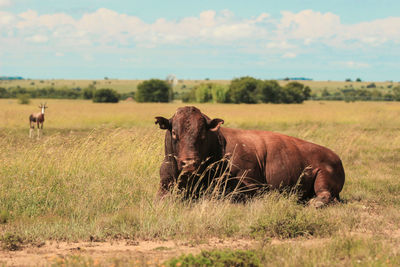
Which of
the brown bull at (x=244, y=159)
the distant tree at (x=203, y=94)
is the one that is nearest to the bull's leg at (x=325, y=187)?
the brown bull at (x=244, y=159)

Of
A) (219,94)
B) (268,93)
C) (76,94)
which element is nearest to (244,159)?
(268,93)

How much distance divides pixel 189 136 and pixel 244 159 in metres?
1.60

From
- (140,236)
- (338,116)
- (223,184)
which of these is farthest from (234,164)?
(338,116)

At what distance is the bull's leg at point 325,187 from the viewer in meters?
9.36

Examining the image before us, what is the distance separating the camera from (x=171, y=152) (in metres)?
8.46

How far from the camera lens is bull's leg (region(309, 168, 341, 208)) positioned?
369 inches

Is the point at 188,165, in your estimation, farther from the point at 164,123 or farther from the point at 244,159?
the point at 244,159

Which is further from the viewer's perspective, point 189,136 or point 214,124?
point 214,124

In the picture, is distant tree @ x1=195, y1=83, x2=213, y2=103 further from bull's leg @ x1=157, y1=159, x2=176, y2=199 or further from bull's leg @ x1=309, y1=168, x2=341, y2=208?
bull's leg @ x1=157, y1=159, x2=176, y2=199

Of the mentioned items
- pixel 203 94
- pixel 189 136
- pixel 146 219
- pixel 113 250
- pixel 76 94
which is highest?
pixel 203 94

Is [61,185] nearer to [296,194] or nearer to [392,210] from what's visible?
[296,194]

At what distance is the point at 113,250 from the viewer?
6406 mm

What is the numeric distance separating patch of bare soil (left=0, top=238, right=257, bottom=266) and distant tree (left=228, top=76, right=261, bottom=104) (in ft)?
293

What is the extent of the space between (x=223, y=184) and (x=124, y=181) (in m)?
2.42
